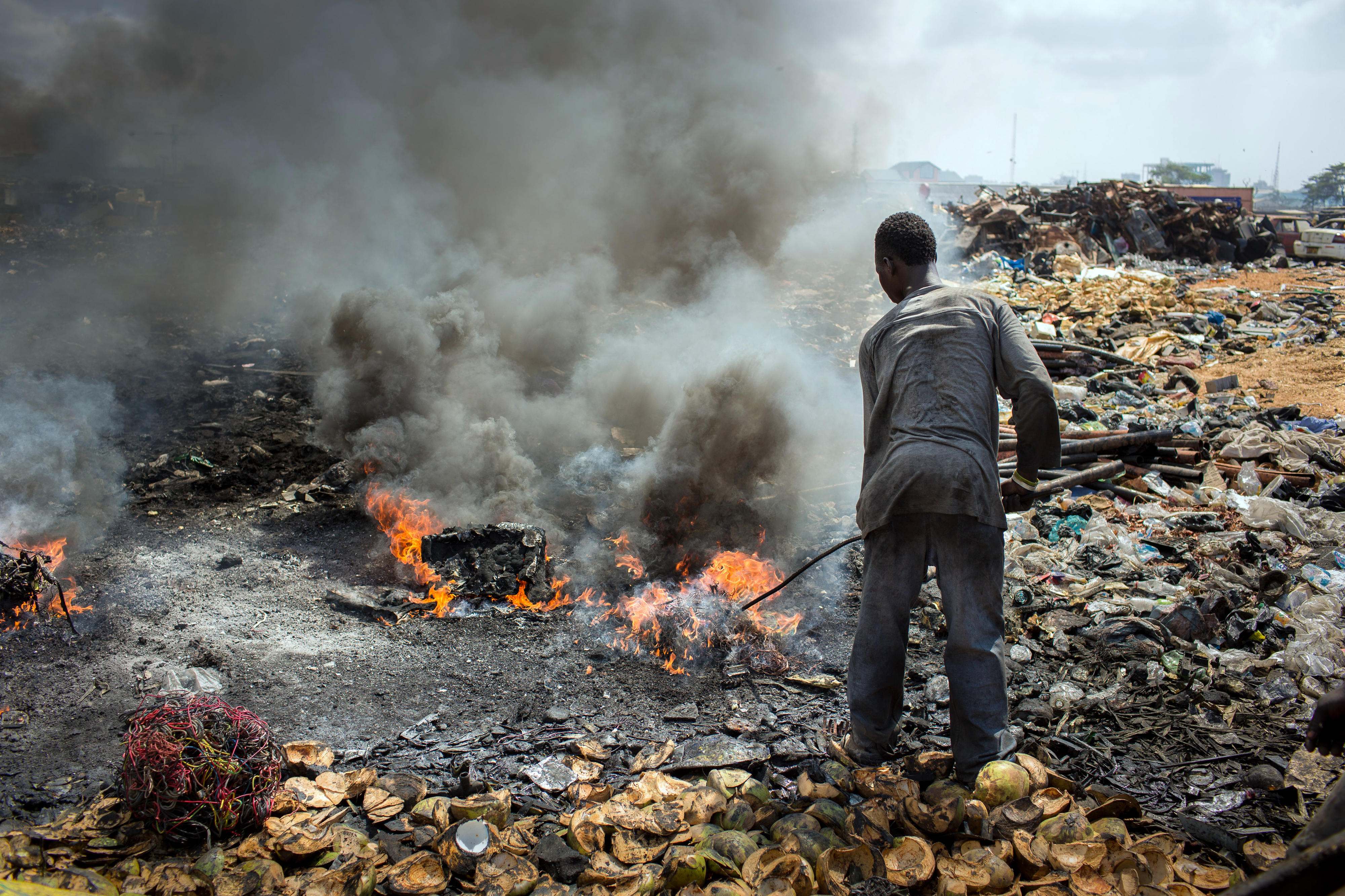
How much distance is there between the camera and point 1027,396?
2.54 m

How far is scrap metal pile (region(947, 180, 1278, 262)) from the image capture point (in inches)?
727

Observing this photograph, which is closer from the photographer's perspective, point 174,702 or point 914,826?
point 914,826

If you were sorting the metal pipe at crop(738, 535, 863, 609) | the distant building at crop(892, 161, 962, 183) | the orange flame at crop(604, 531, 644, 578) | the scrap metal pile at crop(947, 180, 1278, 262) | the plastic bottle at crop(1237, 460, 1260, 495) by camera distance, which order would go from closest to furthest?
the metal pipe at crop(738, 535, 863, 609) < the orange flame at crop(604, 531, 644, 578) < the plastic bottle at crop(1237, 460, 1260, 495) < the scrap metal pile at crop(947, 180, 1278, 262) < the distant building at crop(892, 161, 962, 183)

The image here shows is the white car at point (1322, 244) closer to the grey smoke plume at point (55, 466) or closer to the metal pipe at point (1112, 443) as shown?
the metal pipe at point (1112, 443)

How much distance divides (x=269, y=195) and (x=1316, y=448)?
16.0 m

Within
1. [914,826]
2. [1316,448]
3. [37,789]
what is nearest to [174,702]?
[37,789]

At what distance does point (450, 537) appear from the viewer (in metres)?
4.89

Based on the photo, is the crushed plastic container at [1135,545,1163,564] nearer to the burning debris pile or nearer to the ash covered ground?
the ash covered ground

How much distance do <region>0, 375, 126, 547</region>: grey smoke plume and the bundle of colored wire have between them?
3.14m

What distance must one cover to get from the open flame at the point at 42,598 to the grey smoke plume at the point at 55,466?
30 centimetres

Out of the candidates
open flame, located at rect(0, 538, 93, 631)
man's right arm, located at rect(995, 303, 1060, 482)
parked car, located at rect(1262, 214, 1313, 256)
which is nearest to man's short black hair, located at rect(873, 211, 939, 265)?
man's right arm, located at rect(995, 303, 1060, 482)

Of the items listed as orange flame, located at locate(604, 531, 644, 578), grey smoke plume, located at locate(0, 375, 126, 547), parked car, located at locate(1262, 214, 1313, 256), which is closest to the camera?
orange flame, located at locate(604, 531, 644, 578)

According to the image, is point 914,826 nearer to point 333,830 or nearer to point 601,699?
point 601,699

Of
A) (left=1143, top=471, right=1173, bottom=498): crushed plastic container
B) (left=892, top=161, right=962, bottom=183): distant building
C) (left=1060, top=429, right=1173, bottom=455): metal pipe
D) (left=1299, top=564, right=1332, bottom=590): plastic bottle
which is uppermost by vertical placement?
(left=892, top=161, right=962, bottom=183): distant building
